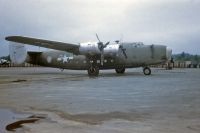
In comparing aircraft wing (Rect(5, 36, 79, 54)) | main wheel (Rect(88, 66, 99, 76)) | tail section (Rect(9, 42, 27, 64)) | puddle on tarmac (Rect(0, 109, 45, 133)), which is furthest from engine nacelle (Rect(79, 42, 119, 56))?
puddle on tarmac (Rect(0, 109, 45, 133))

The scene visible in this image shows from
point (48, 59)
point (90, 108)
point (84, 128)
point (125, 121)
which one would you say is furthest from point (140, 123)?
point (48, 59)

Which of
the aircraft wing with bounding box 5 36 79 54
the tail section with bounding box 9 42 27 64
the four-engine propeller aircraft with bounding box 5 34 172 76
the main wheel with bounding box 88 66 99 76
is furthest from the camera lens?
the tail section with bounding box 9 42 27 64

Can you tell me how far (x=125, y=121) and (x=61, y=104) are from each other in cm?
383

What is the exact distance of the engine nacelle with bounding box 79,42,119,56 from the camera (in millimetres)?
33781

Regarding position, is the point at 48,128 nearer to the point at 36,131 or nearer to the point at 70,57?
the point at 36,131

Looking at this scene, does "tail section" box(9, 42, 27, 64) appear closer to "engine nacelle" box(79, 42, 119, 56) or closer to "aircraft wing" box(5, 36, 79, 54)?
"aircraft wing" box(5, 36, 79, 54)

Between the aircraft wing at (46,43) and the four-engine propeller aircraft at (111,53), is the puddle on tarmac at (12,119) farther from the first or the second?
the four-engine propeller aircraft at (111,53)

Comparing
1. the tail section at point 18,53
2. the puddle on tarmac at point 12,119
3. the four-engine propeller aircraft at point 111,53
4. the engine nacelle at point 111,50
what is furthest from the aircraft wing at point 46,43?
the puddle on tarmac at point 12,119

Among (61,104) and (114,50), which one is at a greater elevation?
(114,50)

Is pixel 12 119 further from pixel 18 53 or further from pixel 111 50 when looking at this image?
pixel 18 53

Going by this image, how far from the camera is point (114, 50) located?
112 ft

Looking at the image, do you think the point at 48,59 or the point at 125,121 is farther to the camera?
the point at 48,59

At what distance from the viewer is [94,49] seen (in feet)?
111

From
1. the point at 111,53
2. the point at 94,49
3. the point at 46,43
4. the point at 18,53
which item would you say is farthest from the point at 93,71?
the point at 18,53
